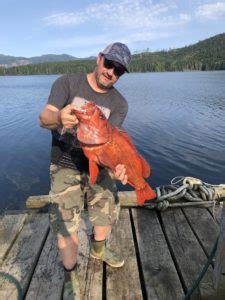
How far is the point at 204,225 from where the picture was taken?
5074mm

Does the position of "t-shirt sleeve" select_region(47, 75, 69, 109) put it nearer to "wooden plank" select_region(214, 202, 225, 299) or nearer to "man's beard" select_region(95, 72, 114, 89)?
"man's beard" select_region(95, 72, 114, 89)

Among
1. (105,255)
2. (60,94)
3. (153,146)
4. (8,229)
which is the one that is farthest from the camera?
(153,146)

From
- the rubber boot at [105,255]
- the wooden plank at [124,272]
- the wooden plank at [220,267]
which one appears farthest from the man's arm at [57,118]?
the wooden plank at [124,272]

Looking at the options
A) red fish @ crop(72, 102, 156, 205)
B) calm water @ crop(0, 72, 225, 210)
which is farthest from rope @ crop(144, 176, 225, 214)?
calm water @ crop(0, 72, 225, 210)

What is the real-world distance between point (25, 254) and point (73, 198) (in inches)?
52.2

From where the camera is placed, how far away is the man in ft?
11.8

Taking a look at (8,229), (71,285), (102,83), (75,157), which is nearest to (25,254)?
(8,229)

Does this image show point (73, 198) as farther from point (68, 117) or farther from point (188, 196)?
point (188, 196)

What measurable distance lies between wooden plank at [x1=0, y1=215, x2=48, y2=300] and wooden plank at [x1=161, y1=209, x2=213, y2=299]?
190cm

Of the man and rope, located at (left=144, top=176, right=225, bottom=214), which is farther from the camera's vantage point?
rope, located at (left=144, top=176, right=225, bottom=214)

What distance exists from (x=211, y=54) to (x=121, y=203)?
519 ft

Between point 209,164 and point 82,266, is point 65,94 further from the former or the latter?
point 209,164

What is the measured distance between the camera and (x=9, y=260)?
4324 mm

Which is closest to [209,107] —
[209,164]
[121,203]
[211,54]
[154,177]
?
[209,164]
